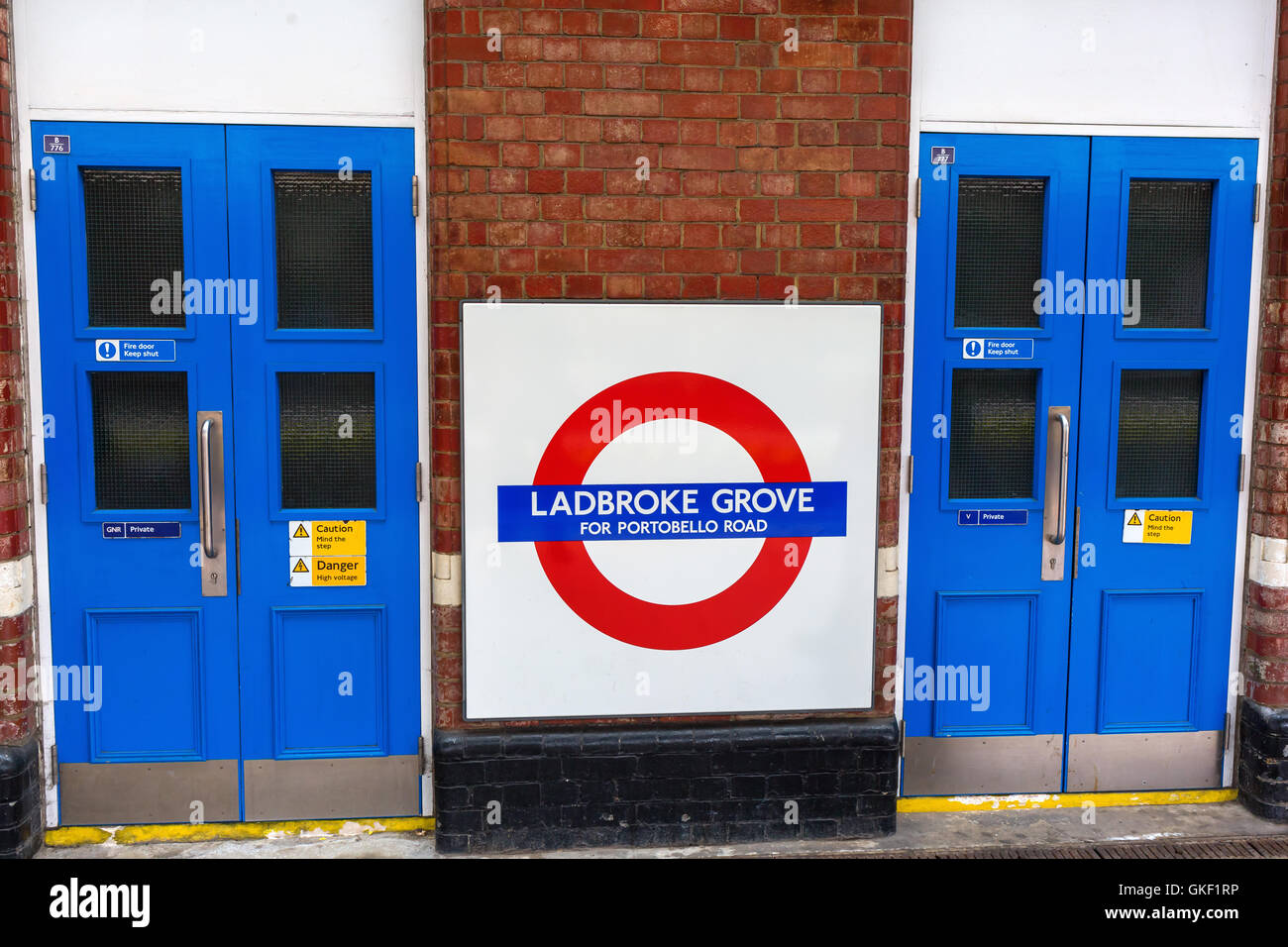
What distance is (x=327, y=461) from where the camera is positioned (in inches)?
171

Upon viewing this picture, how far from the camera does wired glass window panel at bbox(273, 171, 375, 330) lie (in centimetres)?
424

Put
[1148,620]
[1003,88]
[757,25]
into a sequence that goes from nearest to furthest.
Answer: [757,25], [1003,88], [1148,620]

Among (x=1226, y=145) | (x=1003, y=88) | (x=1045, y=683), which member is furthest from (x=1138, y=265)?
(x=1045, y=683)

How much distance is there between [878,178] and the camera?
423 centimetres

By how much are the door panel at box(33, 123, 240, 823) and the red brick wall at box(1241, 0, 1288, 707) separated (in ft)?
14.5

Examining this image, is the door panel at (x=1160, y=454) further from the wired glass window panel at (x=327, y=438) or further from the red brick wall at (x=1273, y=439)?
the wired glass window panel at (x=327, y=438)

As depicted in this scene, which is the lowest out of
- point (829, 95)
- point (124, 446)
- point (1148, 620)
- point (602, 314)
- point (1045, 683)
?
point (1045, 683)

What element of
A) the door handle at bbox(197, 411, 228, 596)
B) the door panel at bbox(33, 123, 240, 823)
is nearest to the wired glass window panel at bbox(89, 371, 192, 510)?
the door panel at bbox(33, 123, 240, 823)

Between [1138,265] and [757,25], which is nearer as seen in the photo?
[757,25]

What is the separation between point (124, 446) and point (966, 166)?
367cm

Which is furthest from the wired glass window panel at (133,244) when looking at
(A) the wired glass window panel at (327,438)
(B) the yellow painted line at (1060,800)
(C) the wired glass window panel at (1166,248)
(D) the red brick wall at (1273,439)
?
(D) the red brick wall at (1273,439)

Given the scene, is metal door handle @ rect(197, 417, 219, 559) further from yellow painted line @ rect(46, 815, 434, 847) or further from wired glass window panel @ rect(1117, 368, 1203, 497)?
wired glass window panel @ rect(1117, 368, 1203, 497)

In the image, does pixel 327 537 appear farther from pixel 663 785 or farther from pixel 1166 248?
pixel 1166 248

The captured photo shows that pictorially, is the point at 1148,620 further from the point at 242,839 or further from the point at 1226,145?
the point at 242,839
